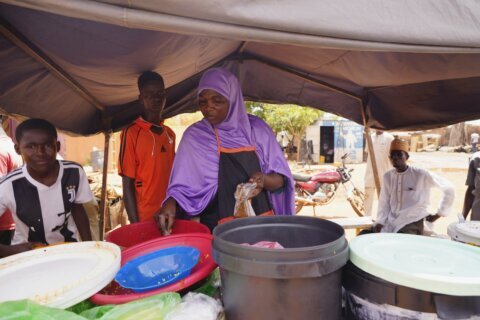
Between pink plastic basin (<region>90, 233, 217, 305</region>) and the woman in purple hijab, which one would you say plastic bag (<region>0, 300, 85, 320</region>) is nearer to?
pink plastic basin (<region>90, 233, 217, 305</region>)

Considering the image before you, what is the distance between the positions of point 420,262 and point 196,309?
2.32 ft

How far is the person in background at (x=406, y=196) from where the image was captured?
13.9 feet

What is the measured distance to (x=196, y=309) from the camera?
0.96 meters

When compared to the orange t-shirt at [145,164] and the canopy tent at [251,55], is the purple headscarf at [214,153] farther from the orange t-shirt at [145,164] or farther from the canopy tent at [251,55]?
the orange t-shirt at [145,164]

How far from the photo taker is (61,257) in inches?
49.3

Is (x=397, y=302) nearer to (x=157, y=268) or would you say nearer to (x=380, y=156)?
(x=157, y=268)

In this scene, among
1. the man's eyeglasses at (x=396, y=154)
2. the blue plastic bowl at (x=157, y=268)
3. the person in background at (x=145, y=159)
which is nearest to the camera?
the blue plastic bowl at (x=157, y=268)

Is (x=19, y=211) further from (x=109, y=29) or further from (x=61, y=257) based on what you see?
(x=109, y=29)

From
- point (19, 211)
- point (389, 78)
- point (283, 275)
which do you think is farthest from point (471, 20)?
point (19, 211)

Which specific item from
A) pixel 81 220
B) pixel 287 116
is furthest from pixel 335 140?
pixel 81 220

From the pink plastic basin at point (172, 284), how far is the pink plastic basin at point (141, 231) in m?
0.23

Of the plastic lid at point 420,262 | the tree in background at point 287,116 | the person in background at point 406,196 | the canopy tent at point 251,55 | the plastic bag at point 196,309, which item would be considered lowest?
the person in background at point 406,196

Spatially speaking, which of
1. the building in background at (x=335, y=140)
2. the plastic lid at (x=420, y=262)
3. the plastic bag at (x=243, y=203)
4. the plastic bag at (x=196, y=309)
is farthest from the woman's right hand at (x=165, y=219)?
the building in background at (x=335, y=140)

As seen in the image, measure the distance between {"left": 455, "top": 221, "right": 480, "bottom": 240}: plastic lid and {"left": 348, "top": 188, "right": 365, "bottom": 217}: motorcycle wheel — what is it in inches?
270
